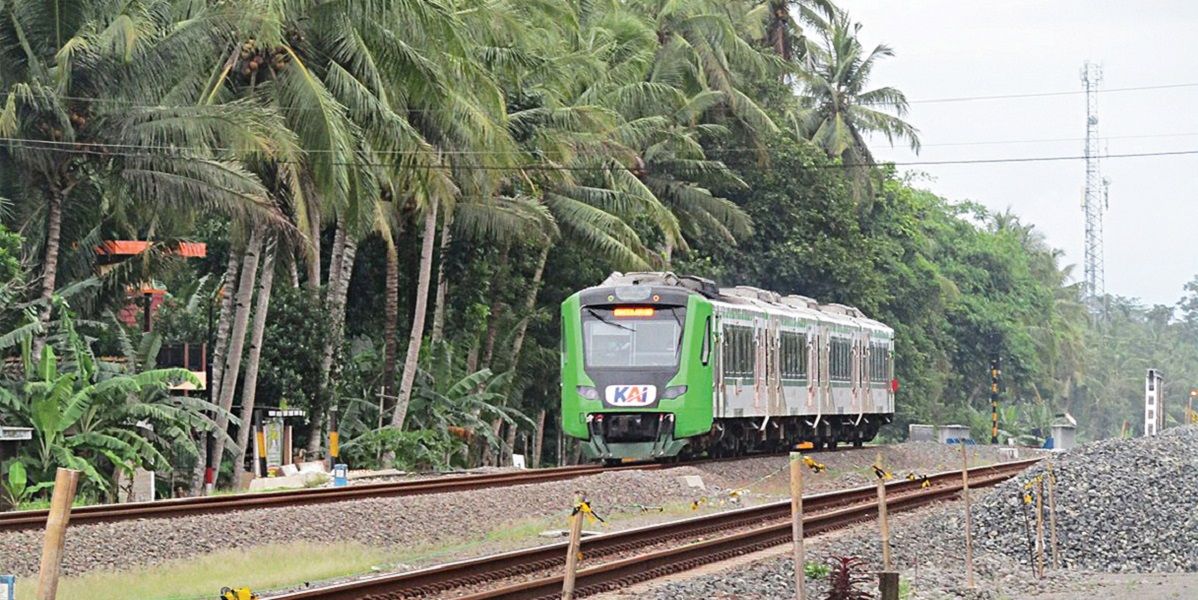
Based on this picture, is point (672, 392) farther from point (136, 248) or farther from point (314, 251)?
point (136, 248)

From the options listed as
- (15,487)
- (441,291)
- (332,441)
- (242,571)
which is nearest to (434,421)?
(332,441)

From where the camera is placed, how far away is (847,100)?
60.0 metres

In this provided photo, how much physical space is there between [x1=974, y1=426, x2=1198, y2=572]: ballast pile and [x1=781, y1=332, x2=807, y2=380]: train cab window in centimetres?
874

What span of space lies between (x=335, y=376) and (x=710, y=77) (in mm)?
18151

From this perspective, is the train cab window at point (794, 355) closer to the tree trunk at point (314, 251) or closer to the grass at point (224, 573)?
the tree trunk at point (314, 251)

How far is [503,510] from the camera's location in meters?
20.5

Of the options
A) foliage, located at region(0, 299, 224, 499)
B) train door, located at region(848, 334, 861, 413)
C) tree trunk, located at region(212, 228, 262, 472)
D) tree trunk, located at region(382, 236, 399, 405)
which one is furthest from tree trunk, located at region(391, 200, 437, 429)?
train door, located at region(848, 334, 861, 413)

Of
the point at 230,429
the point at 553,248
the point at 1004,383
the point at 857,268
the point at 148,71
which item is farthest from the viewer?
the point at 1004,383

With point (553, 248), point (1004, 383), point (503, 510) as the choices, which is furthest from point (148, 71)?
point (1004, 383)

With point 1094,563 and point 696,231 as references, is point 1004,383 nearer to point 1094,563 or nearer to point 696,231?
point 696,231

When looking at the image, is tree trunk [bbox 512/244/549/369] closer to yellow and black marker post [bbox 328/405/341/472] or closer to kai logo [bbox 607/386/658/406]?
yellow and black marker post [bbox 328/405/341/472]

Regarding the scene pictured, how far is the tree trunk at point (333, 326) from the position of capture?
3175cm

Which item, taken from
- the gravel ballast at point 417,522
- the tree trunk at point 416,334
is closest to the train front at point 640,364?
the gravel ballast at point 417,522

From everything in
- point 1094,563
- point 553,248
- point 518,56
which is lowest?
point 1094,563
